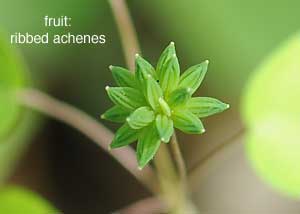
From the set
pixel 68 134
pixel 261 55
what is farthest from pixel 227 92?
pixel 68 134

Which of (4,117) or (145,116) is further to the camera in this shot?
(4,117)

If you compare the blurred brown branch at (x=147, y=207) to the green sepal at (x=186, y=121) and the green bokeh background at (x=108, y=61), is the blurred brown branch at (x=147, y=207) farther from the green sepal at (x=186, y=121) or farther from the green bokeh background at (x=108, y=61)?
the green sepal at (x=186, y=121)

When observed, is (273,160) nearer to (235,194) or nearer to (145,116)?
(235,194)

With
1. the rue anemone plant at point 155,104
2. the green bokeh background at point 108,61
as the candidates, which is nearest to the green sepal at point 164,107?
the rue anemone plant at point 155,104

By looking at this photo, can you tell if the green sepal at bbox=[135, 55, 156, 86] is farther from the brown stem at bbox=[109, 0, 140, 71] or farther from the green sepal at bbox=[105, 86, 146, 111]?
the brown stem at bbox=[109, 0, 140, 71]

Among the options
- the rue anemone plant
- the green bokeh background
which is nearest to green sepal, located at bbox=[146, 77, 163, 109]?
the rue anemone plant
